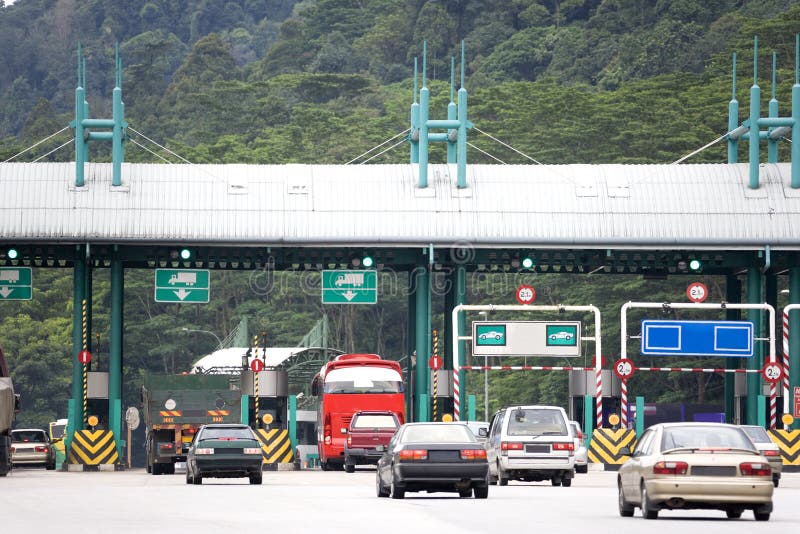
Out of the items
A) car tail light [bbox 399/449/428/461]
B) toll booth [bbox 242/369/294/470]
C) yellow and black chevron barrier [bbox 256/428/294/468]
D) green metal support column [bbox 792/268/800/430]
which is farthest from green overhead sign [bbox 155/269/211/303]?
car tail light [bbox 399/449/428/461]

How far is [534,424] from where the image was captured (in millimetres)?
33250

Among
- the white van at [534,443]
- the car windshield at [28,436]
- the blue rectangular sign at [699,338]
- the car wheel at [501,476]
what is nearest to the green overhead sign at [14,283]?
the car windshield at [28,436]

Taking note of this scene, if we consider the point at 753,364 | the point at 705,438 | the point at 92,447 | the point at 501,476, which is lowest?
the point at 92,447

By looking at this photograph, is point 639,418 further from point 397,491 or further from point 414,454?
point 414,454

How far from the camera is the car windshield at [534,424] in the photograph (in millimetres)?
33156

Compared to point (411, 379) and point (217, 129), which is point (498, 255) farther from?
point (217, 129)

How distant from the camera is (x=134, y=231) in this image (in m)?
45.9

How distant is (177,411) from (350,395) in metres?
4.42

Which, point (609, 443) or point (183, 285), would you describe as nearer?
point (609, 443)

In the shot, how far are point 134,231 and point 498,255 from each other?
9.90 meters

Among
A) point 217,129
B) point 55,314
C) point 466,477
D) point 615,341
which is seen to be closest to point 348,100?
point 217,129

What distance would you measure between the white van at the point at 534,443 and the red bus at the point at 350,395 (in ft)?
38.8

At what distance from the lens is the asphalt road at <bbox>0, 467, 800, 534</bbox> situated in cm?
2056

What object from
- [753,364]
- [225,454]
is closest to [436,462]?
[225,454]
